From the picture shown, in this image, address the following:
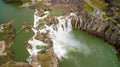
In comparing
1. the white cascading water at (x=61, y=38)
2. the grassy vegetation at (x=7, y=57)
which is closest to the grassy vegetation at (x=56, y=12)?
the white cascading water at (x=61, y=38)

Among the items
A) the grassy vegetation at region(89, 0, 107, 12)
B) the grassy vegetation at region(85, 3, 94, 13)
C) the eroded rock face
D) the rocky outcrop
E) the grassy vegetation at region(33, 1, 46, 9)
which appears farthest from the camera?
the grassy vegetation at region(33, 1, 46, 9)

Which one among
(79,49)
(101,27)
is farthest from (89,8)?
(79,49)

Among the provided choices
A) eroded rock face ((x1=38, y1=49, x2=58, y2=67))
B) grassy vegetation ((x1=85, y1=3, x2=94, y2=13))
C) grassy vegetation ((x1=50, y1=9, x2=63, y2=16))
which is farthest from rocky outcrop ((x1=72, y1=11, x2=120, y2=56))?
eroded rock face ((x1=38, y1=49, x2=58, y2=67))

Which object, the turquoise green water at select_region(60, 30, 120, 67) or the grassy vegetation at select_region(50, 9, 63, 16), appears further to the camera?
the grassy vegetation at select_region(50, 9, 63, 16)

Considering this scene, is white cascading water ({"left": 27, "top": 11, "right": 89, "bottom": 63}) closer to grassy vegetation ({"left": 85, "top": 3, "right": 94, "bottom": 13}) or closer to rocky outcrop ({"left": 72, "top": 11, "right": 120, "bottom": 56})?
rocky outcrop ({"left": 72, "top": 11, "right": 120, "bottom": 56})

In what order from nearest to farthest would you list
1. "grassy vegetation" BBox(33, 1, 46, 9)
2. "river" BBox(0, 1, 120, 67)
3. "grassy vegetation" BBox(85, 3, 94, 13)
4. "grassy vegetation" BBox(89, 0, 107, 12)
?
"river" BBox(0, 1, 120, 67) → "grassy vegetation" BBox(85, 3, 94, 13) → "grassy vegetation" BBox(89, 0, 107, 12) → "grassy vegetation" BBox(33, 1, 46, 9)

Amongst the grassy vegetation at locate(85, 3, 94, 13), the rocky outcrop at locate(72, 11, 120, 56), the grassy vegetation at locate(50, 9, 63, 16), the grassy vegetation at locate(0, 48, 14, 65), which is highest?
the grassy vegetation at locate(85, 3, 94, 13)

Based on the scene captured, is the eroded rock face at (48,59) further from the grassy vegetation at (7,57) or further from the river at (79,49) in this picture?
the grassy vegetation at (7,57)
